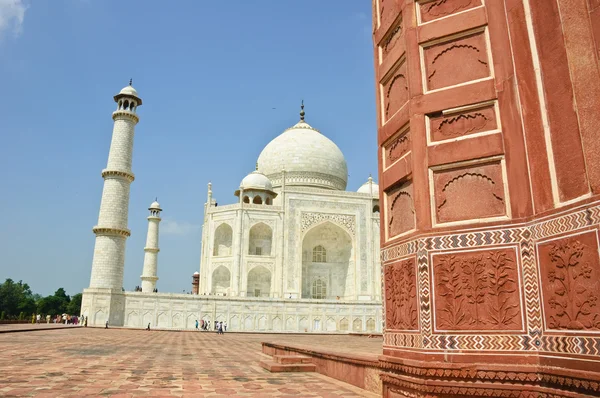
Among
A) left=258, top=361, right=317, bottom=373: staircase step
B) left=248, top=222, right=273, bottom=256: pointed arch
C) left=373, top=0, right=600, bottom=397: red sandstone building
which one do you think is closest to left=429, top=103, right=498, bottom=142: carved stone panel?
left=373, top=0, right=600, bottom=397: red sandstone building

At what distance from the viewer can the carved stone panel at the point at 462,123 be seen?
3.50 metres

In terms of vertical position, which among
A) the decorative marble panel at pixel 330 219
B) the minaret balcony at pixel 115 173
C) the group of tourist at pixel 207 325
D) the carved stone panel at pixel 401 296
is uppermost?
the minaret balcony at pixel 115 173

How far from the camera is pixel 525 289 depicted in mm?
3059

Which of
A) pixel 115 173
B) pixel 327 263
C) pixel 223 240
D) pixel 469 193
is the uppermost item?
pixel 115 173

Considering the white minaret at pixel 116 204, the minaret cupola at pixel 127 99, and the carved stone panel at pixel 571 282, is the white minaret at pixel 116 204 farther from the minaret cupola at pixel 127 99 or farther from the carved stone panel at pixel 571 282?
the carved stone panel at pixel 571 282

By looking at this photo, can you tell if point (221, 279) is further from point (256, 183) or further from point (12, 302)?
point (12, 302)

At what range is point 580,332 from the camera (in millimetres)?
2668

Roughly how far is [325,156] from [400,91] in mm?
27341

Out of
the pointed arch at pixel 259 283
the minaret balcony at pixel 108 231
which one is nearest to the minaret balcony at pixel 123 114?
the minaret balcony at pixel 108 231

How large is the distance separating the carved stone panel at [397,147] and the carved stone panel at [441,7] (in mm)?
972

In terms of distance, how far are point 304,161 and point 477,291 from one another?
91.2 feet

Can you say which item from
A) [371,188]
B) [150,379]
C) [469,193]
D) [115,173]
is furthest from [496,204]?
[371,188]

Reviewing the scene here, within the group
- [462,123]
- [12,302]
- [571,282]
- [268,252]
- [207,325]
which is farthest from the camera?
[12,302]

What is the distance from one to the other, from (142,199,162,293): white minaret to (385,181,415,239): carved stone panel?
92.1ft
